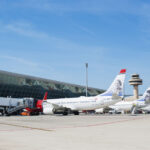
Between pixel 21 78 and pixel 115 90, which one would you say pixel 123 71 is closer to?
pixel 115 90

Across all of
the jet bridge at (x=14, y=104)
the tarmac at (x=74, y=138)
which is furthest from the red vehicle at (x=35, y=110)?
the tarmac at (x=74, y=138)

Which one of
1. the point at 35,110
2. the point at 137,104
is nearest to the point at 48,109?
the point at 35,110

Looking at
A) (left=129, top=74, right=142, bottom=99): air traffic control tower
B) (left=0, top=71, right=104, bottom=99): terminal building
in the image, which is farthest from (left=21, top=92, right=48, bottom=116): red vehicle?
(left=129, top=74, right=142, bottom=99): air traffic control tower

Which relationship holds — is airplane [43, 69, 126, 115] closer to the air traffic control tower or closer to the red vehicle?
the red vehicle

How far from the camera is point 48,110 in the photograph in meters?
42.8

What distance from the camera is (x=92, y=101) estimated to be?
40.4 metres

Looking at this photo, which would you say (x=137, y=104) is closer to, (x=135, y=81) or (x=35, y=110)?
(x=35, y=110)

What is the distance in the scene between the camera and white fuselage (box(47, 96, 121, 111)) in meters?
39.0

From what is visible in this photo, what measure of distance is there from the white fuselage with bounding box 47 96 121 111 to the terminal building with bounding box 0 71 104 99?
2065 cm

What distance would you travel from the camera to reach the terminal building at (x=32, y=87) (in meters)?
60.5

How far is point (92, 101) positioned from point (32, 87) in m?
32.8

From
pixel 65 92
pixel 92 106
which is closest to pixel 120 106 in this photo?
pixel 92 106

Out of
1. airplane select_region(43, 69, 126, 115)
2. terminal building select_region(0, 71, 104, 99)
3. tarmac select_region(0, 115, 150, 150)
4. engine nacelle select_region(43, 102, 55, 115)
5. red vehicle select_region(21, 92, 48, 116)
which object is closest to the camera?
tarmac select_region(0, 115, 150, 150)

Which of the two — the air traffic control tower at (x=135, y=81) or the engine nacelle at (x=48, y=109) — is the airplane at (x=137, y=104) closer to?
the engine nacelle at (x=48, y=109)
